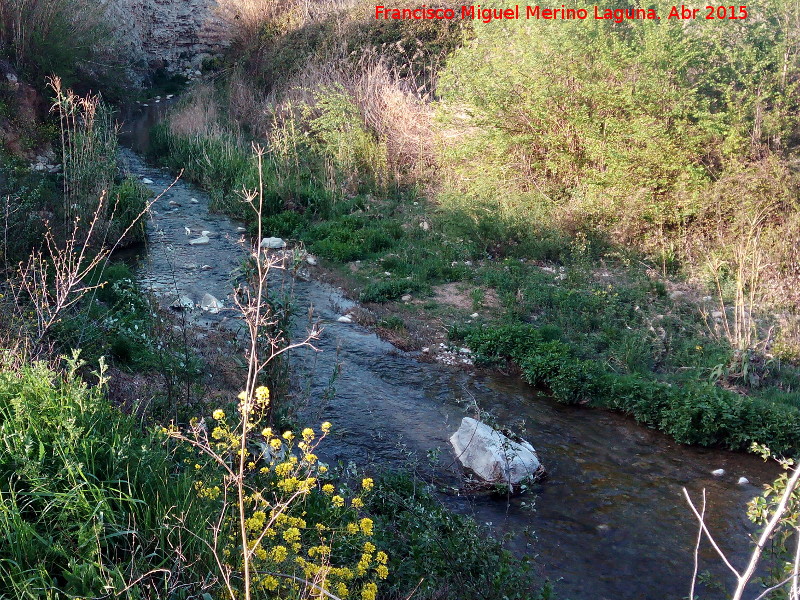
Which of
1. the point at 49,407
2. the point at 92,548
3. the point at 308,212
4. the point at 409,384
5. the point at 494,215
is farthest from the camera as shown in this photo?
the point at 308,212

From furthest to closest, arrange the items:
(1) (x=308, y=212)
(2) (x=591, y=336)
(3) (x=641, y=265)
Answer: (1) (x=308, y=212) < (3) (x=641, y=265) < (2) (x=591, y=336)

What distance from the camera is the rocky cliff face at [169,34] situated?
2673cm

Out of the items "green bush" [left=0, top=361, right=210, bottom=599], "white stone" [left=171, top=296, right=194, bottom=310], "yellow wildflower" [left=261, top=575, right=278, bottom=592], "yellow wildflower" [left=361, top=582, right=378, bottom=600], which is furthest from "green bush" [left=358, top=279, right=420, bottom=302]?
"yellow wildflower" [left=261, top=575, right=278, bottom=592]

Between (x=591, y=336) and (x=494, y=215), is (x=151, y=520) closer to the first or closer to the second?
(x=591, y=336)

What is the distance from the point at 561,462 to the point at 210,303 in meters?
4.59

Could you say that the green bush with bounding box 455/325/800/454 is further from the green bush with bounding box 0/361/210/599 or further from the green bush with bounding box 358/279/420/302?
the green bush with bounding box 0/361/210/599

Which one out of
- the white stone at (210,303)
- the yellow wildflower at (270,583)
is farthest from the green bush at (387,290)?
the yellow wildflower at (270,583)

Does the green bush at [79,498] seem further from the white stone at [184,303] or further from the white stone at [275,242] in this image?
the white stone at [275,242]

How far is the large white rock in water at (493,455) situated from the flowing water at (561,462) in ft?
0.49

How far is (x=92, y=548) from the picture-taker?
257 centimetres

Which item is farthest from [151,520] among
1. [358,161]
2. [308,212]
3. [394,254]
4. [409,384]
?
[358,161]

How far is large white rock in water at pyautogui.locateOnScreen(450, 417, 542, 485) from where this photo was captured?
518cm

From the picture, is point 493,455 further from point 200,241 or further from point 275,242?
point 200,241

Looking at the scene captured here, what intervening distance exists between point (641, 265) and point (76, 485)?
7.88 meters
